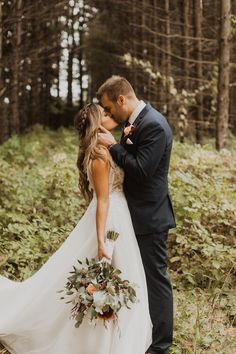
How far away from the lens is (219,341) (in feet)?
17.9

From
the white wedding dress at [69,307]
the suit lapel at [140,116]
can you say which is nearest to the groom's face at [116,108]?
the suit lapel at [140,116]

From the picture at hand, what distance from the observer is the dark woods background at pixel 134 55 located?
14.1 metres

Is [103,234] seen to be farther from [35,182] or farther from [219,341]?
[35,182]

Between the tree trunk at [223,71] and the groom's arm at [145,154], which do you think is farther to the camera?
the tree trunk at [223,71]

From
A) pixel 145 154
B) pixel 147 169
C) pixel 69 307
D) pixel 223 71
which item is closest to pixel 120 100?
pixel 145 154

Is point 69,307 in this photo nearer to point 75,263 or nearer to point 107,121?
point 75,263

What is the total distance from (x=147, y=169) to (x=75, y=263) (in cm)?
115

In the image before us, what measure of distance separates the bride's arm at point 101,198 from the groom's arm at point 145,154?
161 millimetres

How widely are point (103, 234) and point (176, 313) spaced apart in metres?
1.79

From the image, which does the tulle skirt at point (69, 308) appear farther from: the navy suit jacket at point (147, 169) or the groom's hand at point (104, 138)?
the groom's hand at point (104, 138)

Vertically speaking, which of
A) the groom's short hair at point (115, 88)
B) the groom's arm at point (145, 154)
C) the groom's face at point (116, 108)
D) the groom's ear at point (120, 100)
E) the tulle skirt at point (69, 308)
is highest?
the groom's short hair at point (115, 88)

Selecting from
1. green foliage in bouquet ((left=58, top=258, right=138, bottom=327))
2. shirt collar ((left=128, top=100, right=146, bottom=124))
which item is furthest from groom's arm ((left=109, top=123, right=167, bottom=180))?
green foliage in bouquet ((left=58, top=258, right=138, bottom=327))

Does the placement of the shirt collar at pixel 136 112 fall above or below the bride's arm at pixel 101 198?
above

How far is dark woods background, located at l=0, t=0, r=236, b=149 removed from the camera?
1405 centimetres
